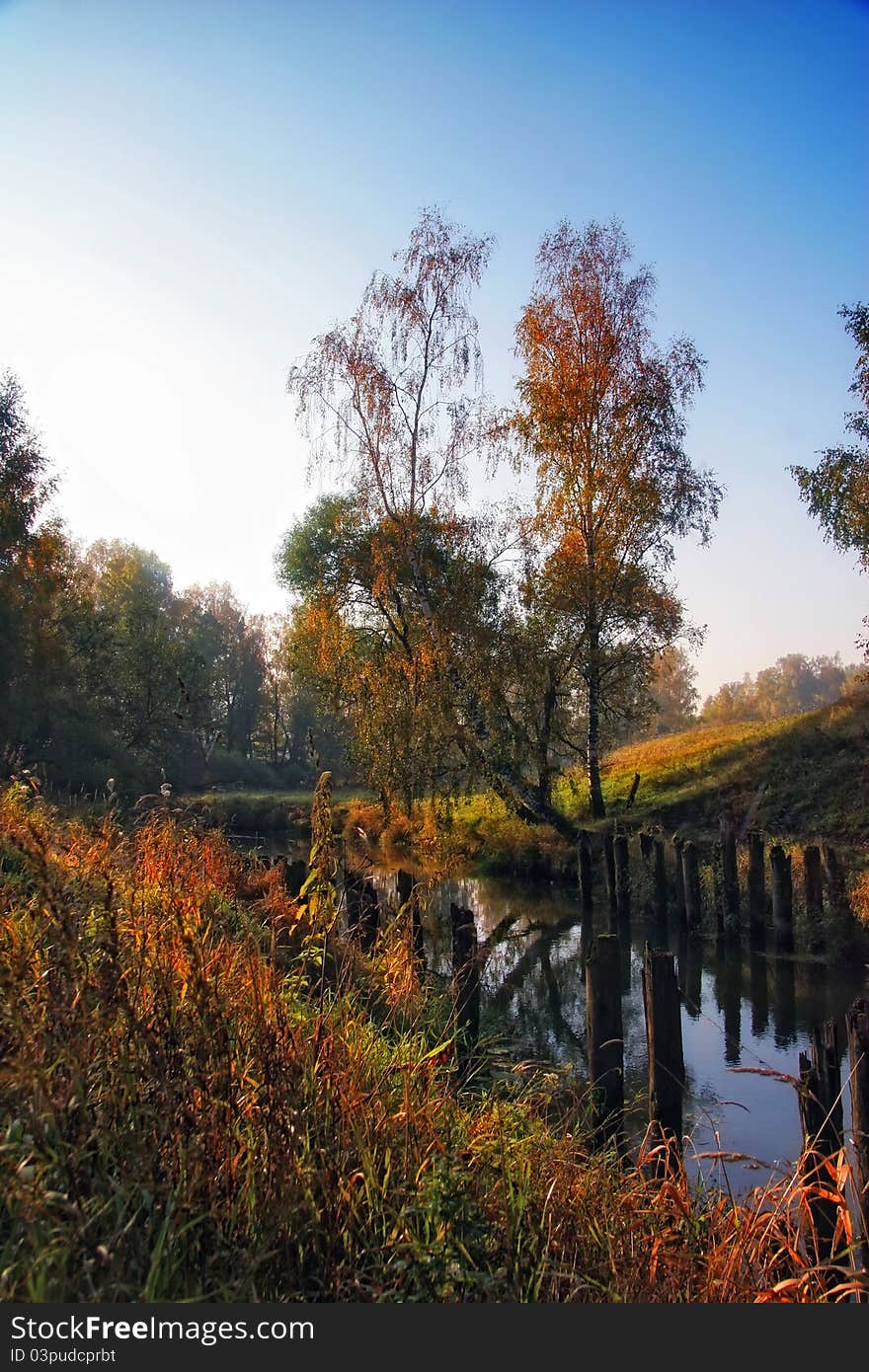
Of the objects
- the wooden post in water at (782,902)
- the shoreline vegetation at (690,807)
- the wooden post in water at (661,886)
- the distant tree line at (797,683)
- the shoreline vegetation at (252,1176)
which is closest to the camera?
the shoreline vegetation at (252,1176)

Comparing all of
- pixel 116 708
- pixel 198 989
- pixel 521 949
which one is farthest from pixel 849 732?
pixel 116 708

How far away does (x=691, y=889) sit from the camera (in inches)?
632

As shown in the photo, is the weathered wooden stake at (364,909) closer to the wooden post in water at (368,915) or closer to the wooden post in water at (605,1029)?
the wooden post in water at (368,915)

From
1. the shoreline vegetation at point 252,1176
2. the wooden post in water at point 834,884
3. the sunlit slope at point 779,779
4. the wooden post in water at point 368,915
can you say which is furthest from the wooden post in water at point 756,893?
the shoreline vegetation at point 252,1176

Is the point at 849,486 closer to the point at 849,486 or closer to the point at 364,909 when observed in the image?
the point at 849,486

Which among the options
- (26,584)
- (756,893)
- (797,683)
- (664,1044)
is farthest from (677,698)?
(664,1044)

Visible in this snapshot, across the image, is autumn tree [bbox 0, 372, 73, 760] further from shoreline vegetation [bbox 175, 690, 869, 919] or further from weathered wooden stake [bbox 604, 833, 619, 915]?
weathered wooden stake [bbox 604, 833, 619, 915]

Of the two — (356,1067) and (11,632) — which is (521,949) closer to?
(356,1067)

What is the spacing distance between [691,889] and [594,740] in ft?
22.6

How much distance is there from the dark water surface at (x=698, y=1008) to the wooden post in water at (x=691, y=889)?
0.35 meters

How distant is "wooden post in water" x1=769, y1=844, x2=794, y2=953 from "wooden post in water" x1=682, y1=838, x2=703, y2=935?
1732 millimetres

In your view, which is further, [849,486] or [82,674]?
[82,674]

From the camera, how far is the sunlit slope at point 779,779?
64.1 ft

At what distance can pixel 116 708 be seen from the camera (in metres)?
39.5
